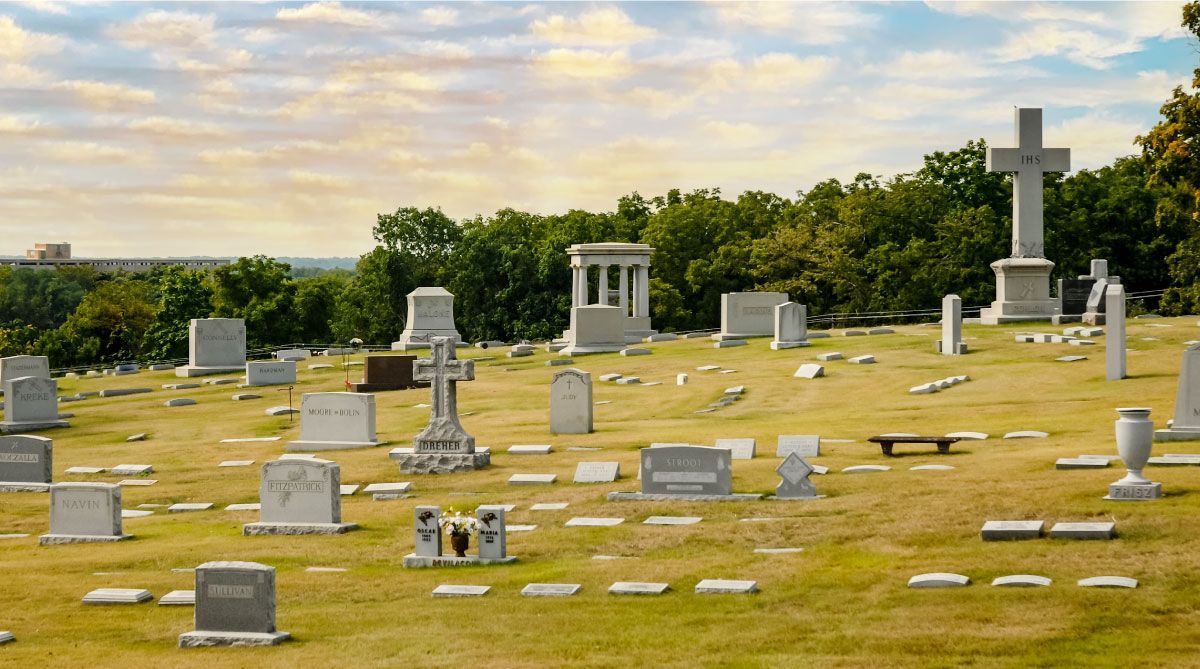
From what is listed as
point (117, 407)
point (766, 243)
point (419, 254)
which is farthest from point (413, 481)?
point (419, 254)

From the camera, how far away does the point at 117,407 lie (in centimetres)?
4503

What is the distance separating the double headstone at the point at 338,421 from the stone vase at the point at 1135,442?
17789mm

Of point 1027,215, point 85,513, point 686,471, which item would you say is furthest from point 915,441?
point 1027,215

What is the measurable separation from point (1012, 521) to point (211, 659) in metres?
10.4

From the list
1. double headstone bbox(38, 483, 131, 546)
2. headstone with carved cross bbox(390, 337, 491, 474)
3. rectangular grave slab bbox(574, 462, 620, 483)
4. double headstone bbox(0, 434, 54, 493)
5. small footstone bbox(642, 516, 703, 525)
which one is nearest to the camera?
small footstone bbox(642, 516, 703, 525)

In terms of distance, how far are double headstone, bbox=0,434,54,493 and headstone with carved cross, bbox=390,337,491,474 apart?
24.4 ft

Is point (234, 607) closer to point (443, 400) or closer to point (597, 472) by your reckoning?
point (597, 472)

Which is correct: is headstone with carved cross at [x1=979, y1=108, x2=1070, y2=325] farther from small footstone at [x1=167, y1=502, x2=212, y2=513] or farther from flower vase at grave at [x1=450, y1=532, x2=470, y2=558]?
flower vase at grave at [x1=450, y1=532, x2=470, y2=558]

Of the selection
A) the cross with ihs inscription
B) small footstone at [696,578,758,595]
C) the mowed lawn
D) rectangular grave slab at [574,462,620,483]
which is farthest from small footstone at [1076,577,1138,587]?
the cross with ihs inscription

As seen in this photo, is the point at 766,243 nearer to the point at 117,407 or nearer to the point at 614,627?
the point at 117,407

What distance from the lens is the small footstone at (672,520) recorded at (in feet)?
70.1

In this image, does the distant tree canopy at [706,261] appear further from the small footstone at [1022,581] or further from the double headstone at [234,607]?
the double headstone at [234,607]

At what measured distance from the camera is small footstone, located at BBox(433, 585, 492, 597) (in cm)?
1723

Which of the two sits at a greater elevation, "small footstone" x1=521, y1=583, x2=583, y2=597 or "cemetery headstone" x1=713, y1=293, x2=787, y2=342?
"cemetery headstone" x1=713, y1=293, x2=787, y2=342
